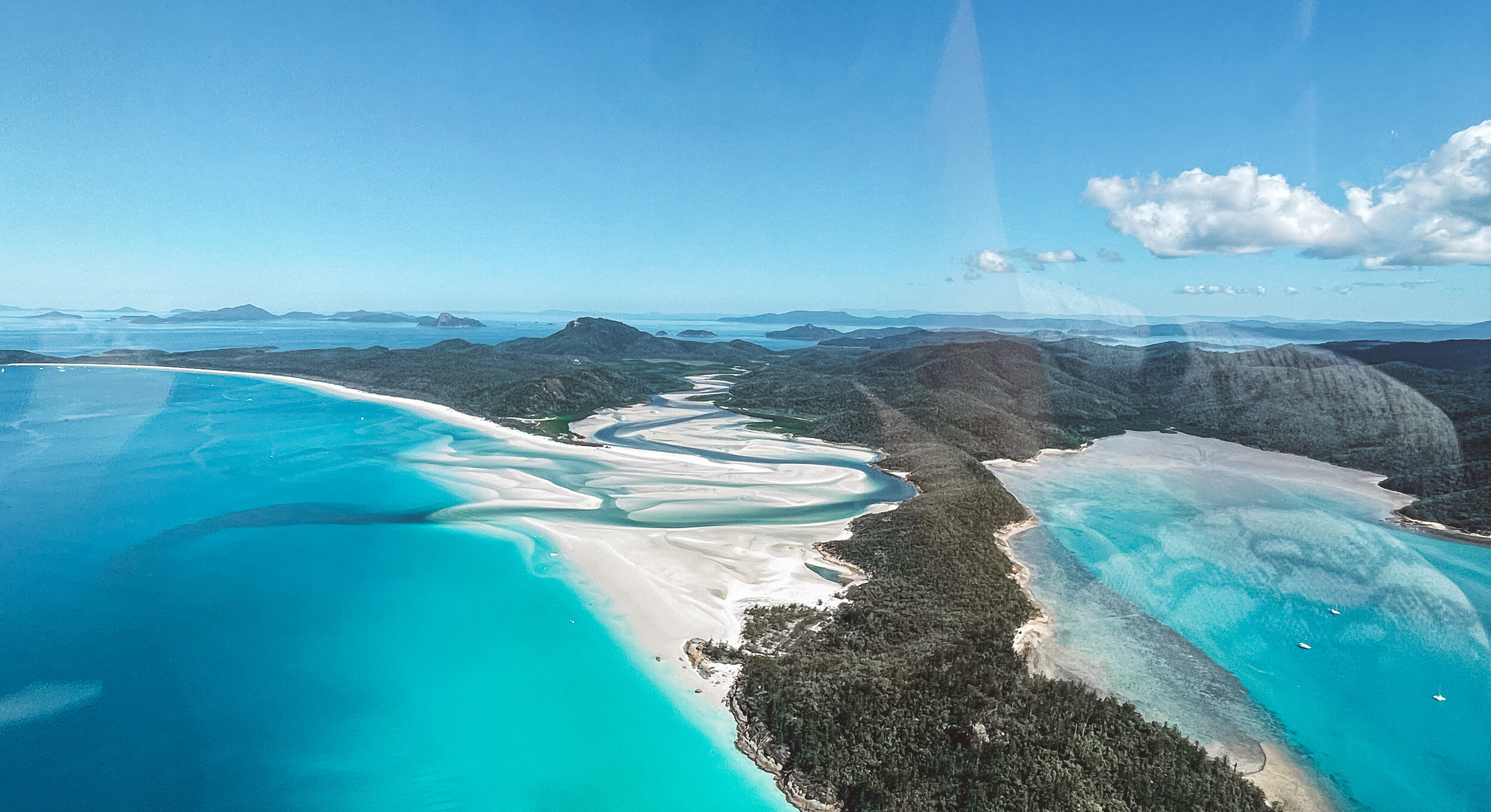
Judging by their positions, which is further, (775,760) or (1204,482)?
(1204,482)

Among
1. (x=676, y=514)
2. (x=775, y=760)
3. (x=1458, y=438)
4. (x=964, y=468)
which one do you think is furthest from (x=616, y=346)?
(x=775, y=760)

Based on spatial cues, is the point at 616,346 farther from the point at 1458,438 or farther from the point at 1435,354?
the point at 1435,354

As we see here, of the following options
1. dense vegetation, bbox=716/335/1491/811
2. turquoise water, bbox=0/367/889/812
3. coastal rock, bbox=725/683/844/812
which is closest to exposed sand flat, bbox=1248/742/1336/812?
dense vegetation, bbox=716/335/1491/811

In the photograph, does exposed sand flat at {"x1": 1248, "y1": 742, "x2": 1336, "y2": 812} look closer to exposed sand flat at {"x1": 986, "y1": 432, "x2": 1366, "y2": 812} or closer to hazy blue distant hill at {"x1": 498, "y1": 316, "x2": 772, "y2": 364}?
exposed sand flat at {"x1": 986, "y1": 432, "x2": 1366, "y2": 812}

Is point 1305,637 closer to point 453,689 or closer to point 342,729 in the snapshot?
point 453,689

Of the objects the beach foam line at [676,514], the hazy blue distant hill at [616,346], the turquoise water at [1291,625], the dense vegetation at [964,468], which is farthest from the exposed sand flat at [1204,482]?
the hazy blue distant hill at [616,346]

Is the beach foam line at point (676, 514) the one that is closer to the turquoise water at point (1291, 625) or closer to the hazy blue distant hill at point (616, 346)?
the turquoise water at point (1291, 625)
